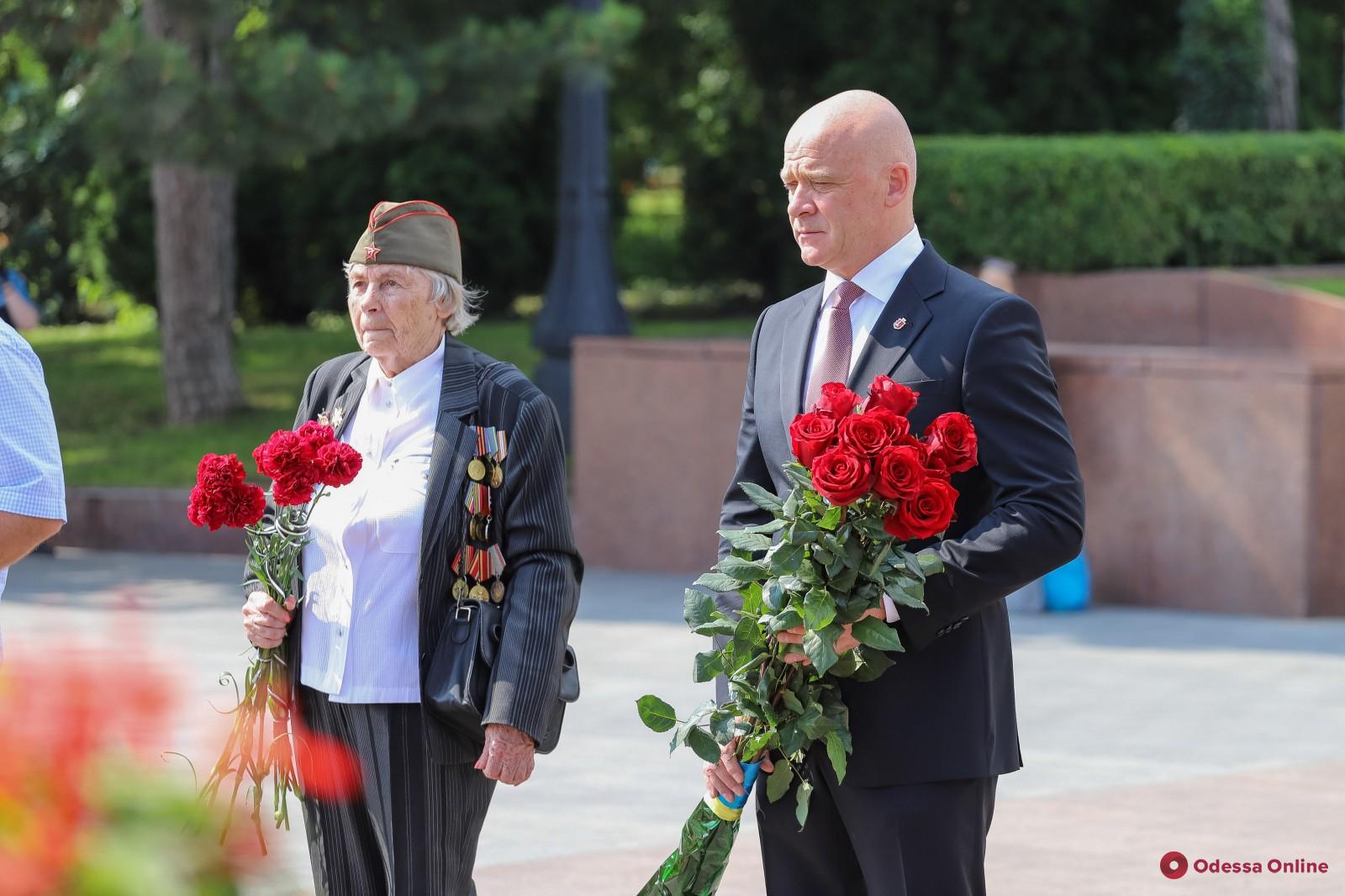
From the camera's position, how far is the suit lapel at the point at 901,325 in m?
3.19

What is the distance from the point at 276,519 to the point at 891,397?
138 cm

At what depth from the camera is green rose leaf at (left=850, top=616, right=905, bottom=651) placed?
2953mm

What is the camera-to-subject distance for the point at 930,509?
2.86 meters

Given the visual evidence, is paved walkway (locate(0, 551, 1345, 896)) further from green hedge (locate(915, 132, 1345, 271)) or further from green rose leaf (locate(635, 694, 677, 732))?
green hedge (locate(915, 132, 1345, 271))

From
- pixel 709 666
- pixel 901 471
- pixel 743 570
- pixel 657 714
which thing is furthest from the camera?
pixel 657 714

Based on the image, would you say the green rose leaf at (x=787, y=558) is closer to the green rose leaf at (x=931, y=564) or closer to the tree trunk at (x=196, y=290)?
the green rose leaf at (x=931, y=564)

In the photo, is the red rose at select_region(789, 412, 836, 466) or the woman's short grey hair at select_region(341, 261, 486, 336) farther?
the woman's short grey hair at select_region(341, 261, 486, 336)

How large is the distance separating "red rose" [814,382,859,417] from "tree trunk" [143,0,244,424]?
1170 centimetres

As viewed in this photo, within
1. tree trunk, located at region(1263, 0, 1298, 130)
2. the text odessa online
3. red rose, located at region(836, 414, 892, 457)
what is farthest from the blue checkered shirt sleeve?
tree trunk, located at region(1263, 0, 1298, 130)

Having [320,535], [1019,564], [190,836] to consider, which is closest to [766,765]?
[1019,564]

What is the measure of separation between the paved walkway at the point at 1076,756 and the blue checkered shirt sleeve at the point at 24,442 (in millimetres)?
286

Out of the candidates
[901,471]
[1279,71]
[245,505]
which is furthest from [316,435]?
[1279,71]

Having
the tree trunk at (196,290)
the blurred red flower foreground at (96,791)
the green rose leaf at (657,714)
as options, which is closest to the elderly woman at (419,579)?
the green rose leaf at (657,714)

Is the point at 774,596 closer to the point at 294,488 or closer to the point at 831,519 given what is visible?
the point at 831,519
